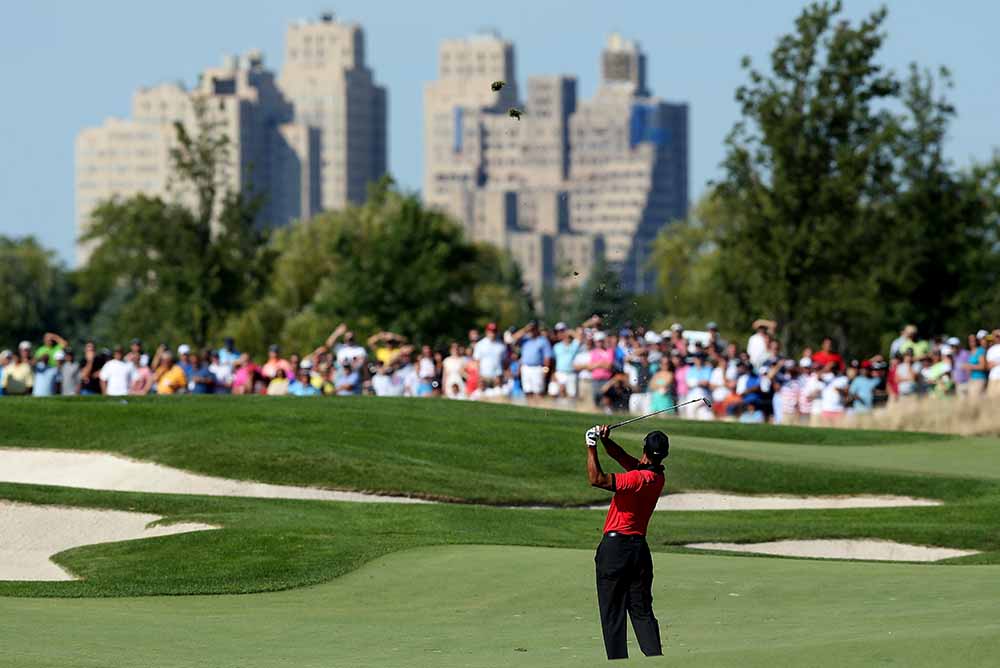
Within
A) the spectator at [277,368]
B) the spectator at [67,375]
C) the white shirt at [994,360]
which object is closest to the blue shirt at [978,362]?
the white shirt at [994,360]

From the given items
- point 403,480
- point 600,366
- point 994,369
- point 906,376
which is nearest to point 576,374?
point 600,366

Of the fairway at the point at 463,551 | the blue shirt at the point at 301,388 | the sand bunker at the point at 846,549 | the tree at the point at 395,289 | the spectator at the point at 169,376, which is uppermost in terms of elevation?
the tree at the point at 395,289

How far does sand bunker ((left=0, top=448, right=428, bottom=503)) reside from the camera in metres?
26.8

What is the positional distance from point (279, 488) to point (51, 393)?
12.3 meters

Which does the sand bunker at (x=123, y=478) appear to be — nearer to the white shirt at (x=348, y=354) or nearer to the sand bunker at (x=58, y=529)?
the sand bunker at (x=58, y=529)

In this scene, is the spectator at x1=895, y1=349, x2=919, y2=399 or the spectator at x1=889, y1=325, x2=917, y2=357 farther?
the spectator at x1=889, y1=325, x2=917, y2=357

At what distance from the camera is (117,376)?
3725 centimetres

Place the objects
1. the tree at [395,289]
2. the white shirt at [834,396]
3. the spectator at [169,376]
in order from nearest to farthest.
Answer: the white shirt at [834,396] < the spectator at [169,376] < the tree at [395,289]

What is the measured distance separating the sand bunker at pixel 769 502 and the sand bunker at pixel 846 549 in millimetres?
4084

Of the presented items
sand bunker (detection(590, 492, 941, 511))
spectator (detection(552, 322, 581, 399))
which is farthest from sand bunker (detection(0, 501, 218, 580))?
spectator (detection(552, 322, 581, 399))

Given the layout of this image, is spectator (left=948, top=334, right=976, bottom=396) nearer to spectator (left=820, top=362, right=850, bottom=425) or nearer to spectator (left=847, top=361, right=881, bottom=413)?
spectator (left=847, top=361, right=881, bottom=413)

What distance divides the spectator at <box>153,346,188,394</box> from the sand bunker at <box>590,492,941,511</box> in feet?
39.9

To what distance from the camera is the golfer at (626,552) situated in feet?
45.1

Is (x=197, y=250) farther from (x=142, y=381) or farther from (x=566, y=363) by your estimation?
(x=566, y=363)
